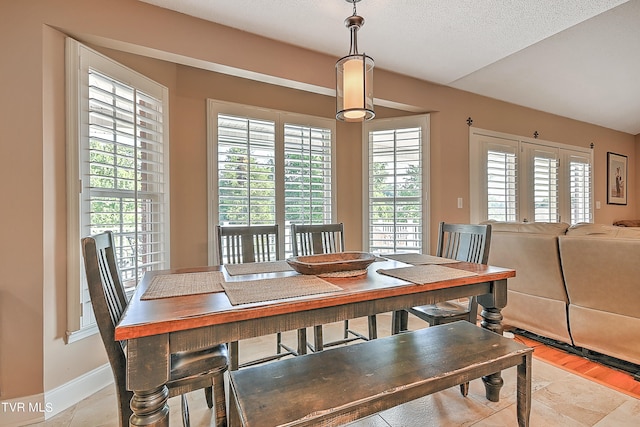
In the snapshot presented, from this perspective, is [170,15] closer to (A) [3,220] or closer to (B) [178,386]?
(A) [3,220]

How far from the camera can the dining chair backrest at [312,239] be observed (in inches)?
97.0

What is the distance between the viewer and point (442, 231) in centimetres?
250

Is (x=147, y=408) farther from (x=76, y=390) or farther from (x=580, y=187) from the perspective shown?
(x=580, y=187)

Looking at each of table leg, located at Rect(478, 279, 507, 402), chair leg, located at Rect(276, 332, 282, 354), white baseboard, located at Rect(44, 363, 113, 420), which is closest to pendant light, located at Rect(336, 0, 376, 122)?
table leg, located at Rect(478, 279, 507, 402)

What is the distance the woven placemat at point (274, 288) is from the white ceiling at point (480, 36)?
73.8 inches

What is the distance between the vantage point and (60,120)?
1.89m

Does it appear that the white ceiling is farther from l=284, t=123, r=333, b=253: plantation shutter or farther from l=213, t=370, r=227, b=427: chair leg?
l=213, t=370, r=227, b=427: chair leg

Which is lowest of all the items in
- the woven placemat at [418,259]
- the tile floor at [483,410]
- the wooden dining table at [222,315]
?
the tile floor at [483,410]

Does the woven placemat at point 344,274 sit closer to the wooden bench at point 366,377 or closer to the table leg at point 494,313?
the wooden bench at point 366,377

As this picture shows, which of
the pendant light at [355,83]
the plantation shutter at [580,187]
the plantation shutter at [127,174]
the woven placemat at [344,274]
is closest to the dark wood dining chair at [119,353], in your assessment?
the woven placemat at [344,274]

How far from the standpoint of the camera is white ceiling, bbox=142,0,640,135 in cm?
218

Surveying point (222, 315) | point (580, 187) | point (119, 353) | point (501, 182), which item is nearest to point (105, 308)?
point (119, 353)

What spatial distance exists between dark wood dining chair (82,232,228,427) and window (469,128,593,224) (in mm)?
3543

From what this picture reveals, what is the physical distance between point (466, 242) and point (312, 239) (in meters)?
1.18
